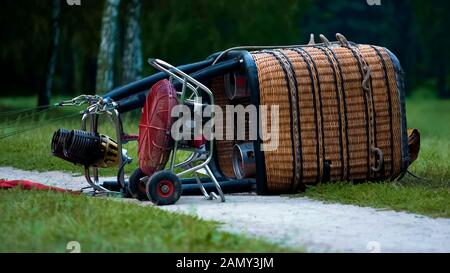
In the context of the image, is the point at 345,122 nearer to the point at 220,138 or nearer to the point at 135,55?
the point at 220,138

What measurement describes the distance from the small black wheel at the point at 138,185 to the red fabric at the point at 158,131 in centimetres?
25

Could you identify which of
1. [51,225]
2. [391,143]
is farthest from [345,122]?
[51,225]

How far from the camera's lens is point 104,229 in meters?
7.25

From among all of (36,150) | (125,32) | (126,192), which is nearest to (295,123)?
(126,192)

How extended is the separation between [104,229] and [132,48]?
1683cm

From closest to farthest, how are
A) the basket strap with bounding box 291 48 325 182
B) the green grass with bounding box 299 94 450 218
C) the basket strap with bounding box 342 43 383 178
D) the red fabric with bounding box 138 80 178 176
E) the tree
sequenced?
the green grass with bounding box 299 94 450 218, the red fabric with bounding box 138 80 178 176, the basket strap with bounding box 291 48 325 182, the basket strap with bounding box 342 43 383 178, the tree

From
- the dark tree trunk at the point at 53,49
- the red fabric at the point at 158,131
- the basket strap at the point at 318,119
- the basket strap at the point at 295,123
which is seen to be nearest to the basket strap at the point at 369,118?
the basket strap at the point at 318,119

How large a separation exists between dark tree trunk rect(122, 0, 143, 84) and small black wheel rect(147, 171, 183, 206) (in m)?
14.6

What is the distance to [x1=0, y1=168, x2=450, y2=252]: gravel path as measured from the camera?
708 centimetres

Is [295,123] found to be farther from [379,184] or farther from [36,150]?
[36,150]

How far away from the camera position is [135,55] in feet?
78.3

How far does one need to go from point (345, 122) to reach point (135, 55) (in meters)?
14.3

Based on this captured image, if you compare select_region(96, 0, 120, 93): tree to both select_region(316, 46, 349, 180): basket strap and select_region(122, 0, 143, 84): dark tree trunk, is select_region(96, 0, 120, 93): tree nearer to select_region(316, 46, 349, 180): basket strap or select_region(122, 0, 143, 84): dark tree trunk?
select_region(122, 0, 143, 84): dark tree trunk

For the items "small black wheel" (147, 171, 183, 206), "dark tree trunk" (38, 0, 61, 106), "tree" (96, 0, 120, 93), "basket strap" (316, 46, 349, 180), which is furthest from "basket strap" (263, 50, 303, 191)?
"dark tree trunk" (38, 0, 61, 106)
